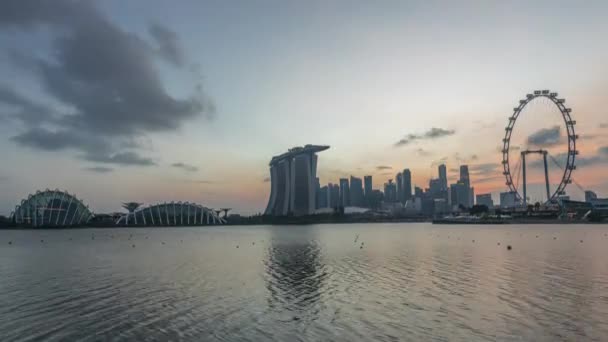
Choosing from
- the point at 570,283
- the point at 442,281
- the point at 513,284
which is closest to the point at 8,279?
the point at 442,281

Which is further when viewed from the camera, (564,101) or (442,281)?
(564,101)

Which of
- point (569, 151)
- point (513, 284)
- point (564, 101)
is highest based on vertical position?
point (564, 101)

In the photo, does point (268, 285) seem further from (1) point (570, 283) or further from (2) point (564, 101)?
(2) point (564, 101)

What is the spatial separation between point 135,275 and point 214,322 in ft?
61.4

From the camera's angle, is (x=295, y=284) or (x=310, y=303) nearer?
(x=310, y=303)

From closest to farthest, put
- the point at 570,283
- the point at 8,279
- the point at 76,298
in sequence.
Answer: the point at 76,298
the point at 570,283
the point at 8,279

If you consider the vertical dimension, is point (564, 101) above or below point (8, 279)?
above

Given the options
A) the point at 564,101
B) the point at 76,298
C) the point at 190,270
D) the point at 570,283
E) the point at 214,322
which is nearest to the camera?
the point at 214,322

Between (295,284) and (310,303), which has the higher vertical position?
(310,303)

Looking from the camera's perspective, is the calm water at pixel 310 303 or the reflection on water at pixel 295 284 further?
the reflection on water at pixel 295 284

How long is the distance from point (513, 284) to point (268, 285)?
1709 cm

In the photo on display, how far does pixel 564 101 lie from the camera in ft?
477

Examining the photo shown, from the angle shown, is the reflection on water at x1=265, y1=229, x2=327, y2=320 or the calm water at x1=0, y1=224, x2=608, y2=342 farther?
the reflection on water at x1=265, y1=229, x2=327, y2=320

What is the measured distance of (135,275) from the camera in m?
34.2
